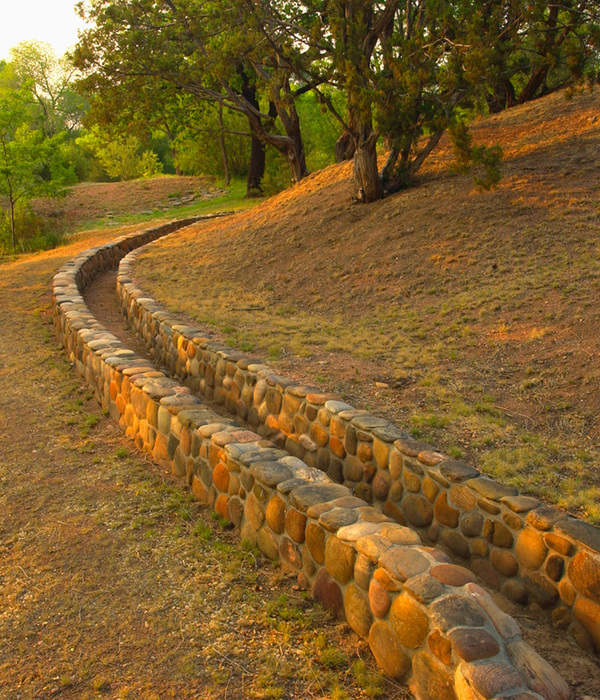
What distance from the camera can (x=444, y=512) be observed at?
12.4 ft

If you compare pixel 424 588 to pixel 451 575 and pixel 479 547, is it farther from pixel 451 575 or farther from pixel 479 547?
pixel 479 547

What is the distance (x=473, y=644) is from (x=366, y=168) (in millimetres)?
9500

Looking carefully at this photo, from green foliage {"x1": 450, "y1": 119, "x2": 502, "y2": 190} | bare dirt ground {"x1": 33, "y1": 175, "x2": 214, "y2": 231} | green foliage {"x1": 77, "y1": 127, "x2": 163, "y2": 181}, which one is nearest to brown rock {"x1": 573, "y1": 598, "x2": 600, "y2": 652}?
green foliage {"x1": 450, "y1": 119, "x2": 502, "y2": 190}

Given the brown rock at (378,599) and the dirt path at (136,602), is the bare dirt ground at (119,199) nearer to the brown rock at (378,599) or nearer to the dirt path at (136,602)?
the dirt path at (136,602)

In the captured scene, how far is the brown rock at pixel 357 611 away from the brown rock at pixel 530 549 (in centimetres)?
98

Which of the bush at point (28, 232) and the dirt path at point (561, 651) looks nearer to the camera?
the dirt path at point (561, 651)

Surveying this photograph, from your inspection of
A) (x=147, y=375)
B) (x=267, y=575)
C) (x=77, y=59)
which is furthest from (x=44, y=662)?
(x=77, y=59)

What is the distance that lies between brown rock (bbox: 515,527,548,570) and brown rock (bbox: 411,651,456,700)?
1052mm

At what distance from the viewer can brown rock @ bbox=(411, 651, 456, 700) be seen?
2318 millimetres

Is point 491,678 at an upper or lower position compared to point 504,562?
upper

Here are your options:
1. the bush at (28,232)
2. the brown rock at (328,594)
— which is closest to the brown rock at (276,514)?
the brown rock at (328,594)

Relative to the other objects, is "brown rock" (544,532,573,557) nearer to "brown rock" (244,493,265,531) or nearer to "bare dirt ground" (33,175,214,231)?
"brown rock" (244,493,265,531)

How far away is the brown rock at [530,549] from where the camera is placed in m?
3.22

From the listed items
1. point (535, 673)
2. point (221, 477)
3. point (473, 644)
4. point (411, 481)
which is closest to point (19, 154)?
point (221, 477)
